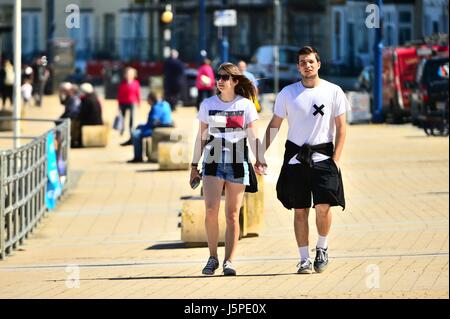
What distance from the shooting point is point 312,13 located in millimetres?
73062

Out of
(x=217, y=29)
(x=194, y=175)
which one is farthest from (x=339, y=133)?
(x=217, y=29)

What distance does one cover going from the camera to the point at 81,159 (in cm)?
2955

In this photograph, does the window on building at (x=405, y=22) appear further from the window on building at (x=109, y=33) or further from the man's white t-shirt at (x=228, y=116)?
the man's white t-shirt at (x=228, y=116)

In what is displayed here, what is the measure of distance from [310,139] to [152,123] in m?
19.1

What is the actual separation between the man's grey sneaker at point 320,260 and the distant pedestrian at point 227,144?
2.02 ft

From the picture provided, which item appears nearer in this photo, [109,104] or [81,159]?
[81,159]

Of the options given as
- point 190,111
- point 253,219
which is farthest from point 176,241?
point 190,111

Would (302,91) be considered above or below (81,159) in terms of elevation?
above

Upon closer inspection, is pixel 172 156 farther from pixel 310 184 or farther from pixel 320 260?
pixel 310 184

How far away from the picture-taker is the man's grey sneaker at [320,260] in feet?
36.8
